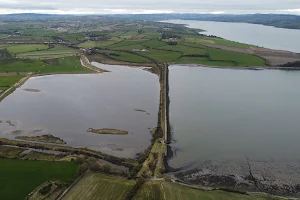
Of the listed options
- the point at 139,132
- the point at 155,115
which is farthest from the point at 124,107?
the point at 139,132

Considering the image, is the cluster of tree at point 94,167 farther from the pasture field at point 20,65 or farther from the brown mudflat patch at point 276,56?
the brown mudflat patch at point 276,56

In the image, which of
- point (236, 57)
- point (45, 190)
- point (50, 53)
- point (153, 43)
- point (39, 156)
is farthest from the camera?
point (153, 43)

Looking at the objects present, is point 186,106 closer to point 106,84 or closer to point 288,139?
point 288,139

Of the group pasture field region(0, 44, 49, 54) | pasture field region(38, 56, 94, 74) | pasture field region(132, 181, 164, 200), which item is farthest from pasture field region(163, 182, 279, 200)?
pasture field region(0, 44, 49, 54)

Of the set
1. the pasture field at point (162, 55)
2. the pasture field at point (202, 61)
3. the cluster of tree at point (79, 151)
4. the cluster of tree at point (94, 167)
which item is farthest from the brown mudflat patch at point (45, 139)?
the pasture field at point (202, 61)

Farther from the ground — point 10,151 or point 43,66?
point 43,66

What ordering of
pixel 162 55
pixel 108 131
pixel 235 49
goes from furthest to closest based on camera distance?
pixel 235 49
pixel 162 55
pixel 108 131

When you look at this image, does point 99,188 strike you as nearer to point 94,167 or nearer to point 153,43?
point 94,167

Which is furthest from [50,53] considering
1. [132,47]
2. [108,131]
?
[108,131]
